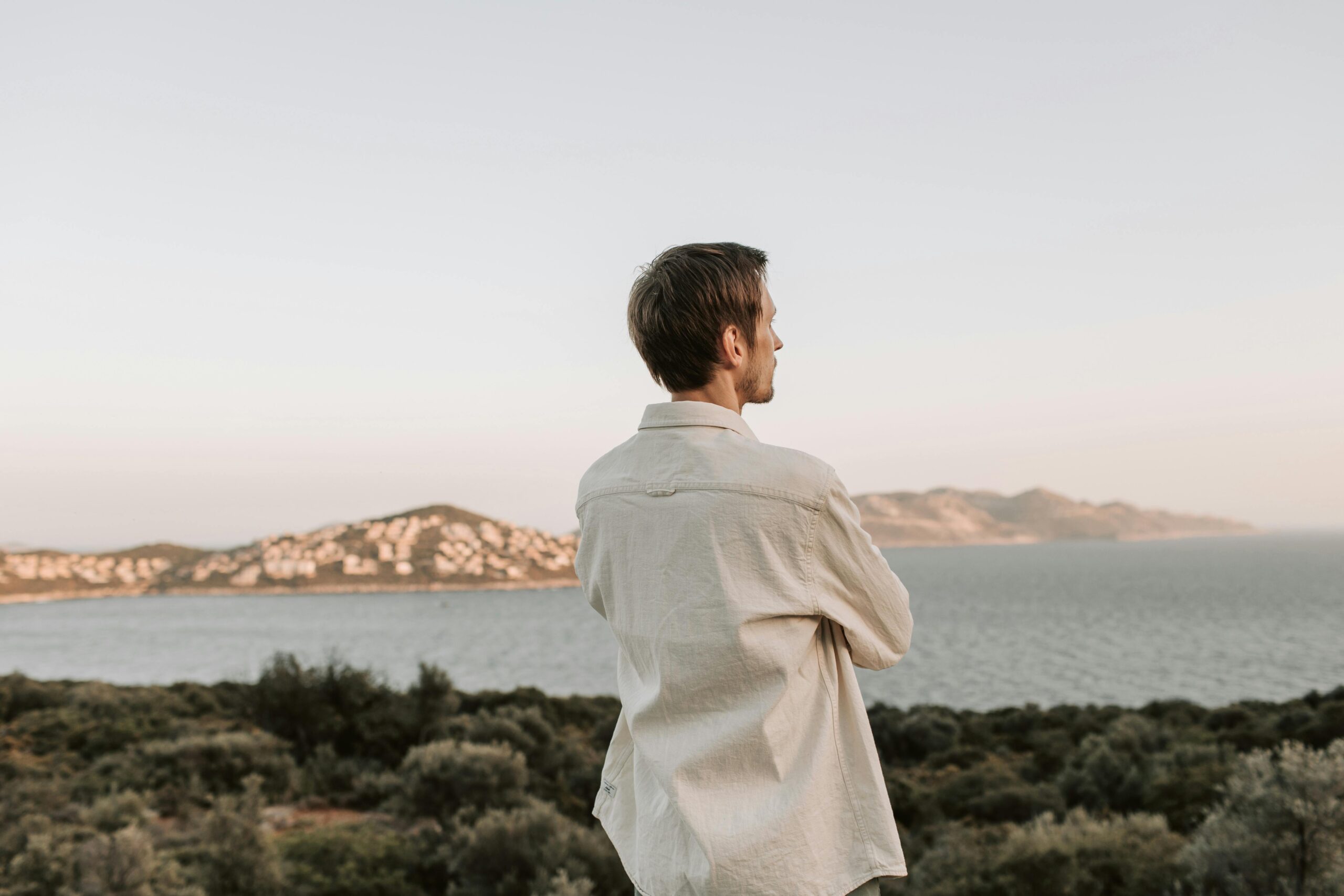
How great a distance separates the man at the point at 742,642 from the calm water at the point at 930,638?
7.41 m

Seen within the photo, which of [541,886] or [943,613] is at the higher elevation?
[541,886]

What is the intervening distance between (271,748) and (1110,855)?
793cm

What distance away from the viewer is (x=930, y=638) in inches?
1678

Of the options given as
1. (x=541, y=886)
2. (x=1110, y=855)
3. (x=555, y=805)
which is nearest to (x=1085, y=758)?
(x=1110, y=855)

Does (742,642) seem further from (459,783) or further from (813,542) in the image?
(459,783)

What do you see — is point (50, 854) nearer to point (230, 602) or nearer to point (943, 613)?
point (943, 613)

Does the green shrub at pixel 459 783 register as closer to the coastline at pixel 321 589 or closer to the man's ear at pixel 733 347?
the man's ear at pixel 733 347

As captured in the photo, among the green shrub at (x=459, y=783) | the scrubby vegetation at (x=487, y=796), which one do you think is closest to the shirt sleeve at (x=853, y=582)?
the scrubby vegetation at (x=487, y=796)

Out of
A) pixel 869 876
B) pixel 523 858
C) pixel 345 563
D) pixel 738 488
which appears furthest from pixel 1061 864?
pixel 345 563

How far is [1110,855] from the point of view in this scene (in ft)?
17.6

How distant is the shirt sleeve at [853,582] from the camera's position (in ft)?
3.67

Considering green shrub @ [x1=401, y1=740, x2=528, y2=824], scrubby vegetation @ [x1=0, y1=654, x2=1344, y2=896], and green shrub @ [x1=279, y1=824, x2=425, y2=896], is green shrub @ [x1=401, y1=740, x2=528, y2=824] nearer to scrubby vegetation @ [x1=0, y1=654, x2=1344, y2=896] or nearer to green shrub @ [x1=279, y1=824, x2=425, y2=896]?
scrubby vegetation @ [x1=0, y1=654, x2=1344, y2=896]

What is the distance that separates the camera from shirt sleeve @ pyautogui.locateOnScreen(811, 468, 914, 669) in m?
1.12

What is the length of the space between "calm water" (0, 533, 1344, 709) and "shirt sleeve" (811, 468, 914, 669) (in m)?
7.42
